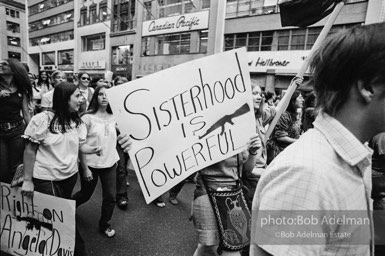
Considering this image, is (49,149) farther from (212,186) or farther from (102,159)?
(212,186)

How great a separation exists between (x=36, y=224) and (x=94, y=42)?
114ft

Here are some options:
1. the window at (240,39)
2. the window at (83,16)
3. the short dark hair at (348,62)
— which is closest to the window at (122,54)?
the window at (83,16)

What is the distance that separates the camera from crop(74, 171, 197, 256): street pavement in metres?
2.65

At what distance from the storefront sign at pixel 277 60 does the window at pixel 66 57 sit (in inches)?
1109

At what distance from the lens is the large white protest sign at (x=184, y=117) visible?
1.71 metres

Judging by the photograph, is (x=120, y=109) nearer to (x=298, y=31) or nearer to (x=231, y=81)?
(x=231, y=81)

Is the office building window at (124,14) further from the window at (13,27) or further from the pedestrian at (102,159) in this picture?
the window at (13,27)

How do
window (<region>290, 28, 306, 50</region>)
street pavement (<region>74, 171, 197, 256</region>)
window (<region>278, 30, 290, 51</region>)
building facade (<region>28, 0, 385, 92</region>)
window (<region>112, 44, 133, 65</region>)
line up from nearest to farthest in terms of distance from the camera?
street pavement (<region>74, 171, 197, 256</region>)
window (<region>290, 28, 306, 50</region>)
building facade (<region>28, 0, 385, 92</region>)
window (<region>278, 30, 290, 51</region>)
window (<region>112, 44, 133, 65</region>)

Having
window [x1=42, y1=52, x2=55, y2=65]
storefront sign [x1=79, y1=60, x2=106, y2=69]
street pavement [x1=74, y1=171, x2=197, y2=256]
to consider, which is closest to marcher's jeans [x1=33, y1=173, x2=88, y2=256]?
street pavement [x1=74, y1=171, x2=197, y2=256]

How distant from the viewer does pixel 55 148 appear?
7.02 ft

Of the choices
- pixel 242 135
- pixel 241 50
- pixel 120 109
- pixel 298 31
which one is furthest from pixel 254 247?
pixel 298 31

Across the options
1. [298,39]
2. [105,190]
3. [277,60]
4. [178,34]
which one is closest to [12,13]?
[178,34]

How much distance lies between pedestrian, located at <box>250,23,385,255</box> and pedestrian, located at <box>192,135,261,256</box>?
1.04 m

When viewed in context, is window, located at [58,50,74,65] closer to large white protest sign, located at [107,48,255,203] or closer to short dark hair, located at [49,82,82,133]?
short dark hair, located at [49,82,82,133]
